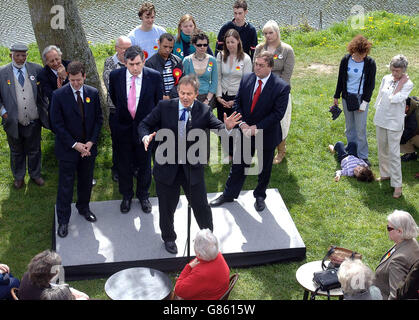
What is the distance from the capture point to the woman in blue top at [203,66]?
24.5ft

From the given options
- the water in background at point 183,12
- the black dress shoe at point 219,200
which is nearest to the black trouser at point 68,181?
the black dress shoe at point 219,200

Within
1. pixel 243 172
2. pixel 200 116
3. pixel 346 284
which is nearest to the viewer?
pixel 346 284

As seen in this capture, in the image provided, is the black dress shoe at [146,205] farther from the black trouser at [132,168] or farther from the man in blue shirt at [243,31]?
the man in blue shirt at [243,31]

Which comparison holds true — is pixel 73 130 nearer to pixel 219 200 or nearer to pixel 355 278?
pixel 219 200

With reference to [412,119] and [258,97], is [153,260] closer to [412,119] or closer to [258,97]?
[258,97]

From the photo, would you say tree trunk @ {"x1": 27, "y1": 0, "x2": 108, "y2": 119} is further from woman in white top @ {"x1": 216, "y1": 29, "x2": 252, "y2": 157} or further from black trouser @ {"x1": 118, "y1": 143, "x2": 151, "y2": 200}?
black trouser @ {"x1": 118, "y1": 143, "x2": 151, "y2": 200}

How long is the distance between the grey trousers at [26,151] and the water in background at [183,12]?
8096 millimetres

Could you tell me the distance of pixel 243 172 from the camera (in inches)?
278

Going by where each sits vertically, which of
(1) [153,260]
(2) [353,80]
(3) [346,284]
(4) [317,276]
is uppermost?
(2) [353,80]

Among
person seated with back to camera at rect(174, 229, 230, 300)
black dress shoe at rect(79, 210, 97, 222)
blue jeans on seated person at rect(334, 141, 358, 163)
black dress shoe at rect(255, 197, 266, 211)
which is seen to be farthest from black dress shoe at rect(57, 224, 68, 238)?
blue jeans on seated person at rect(334, 141, 358, 163)

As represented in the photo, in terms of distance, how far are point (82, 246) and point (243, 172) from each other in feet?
6.99

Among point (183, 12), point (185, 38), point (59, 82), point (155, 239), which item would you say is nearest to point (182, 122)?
point (155, 239)

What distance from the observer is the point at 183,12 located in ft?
57.1

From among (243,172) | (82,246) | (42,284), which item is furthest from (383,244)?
(42,284)
